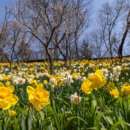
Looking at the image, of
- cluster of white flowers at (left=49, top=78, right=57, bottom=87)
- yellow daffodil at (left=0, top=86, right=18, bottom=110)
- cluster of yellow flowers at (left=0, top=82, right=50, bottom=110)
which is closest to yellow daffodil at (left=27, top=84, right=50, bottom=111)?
cluster of yellow flowers at (left=0, top=82, right=50, bottom=110)

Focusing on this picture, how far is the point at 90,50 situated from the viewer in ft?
212

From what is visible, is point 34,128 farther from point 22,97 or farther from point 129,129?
point 22,97

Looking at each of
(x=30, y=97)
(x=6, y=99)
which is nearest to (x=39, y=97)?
(x=30, y=97)

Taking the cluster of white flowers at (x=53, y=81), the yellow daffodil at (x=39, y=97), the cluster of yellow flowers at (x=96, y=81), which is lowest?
the cluster of white flowers at (x=53, y=81)

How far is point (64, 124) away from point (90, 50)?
202 feet

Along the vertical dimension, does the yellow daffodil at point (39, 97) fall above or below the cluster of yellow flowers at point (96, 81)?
below

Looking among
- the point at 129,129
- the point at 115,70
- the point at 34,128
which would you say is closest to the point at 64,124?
the point at 34,128

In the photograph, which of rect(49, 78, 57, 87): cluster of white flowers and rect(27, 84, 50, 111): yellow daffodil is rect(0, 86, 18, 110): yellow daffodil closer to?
rect(27, 84, 50, 111): yellow daffodil

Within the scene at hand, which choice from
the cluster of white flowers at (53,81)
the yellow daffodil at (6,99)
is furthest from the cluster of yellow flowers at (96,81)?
the cluster of white flowers at (53,81)

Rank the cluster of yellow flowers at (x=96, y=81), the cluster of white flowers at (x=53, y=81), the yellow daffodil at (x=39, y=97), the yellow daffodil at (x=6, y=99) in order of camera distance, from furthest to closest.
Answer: the cluster of white flowers at (x=53, y=81) → the cluster of yellow flowers at (x=96, y=81) → the yellow daffodil at (x=39, y=97) → the yellow daffodil at (x=6, y=99)

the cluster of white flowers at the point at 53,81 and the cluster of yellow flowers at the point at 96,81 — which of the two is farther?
the cluster of white flowers at the point at 53,81

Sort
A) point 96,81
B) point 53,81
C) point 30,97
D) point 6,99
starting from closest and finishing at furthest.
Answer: point 6,99 → point 30,97 → point 96,81 → point 53,81

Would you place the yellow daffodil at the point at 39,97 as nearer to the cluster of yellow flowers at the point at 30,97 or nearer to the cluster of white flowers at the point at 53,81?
the cluster of yellow flowers at the point at 30,97

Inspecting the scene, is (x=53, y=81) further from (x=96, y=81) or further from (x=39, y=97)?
(x=39, y=97)
